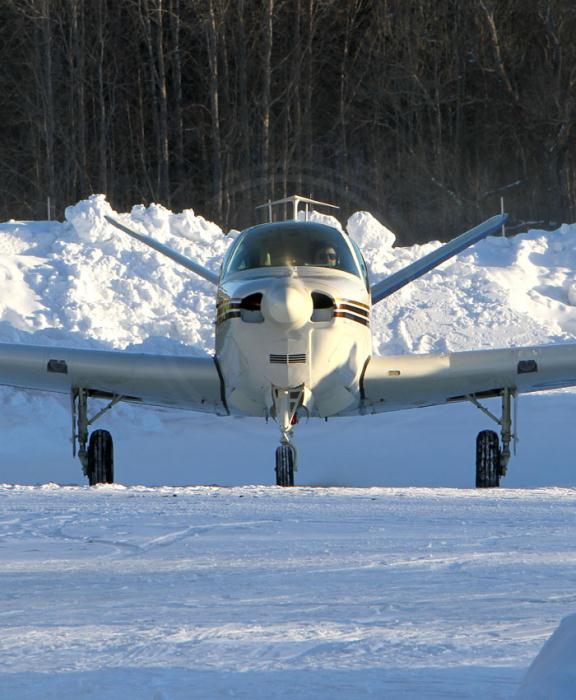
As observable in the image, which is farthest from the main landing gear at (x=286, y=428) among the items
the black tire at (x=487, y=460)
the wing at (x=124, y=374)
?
the black tire at (x=487, y=460)

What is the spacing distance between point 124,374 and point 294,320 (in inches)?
92.9

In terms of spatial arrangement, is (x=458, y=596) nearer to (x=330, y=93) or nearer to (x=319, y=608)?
(x=319, y=608)

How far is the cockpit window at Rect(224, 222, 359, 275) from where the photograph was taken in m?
11.0

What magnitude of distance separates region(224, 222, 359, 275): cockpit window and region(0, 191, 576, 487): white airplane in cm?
1

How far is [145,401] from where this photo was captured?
1208 centimetres

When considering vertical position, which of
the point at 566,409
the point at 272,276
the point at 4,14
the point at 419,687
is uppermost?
the point at 4,14

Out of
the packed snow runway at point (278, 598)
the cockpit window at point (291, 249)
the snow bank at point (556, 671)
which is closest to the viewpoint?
the snow bank at point (556, 671)

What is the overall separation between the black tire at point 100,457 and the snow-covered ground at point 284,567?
159 centimetres

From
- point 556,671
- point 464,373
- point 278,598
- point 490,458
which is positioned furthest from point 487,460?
point 556,671

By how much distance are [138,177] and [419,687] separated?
3433cm

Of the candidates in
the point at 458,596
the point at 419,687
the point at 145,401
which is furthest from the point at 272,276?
the point at 419,687

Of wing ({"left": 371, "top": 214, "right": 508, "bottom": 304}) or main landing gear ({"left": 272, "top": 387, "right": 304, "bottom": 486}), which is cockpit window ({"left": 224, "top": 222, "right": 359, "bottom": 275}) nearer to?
main landing gear ({"left": 272, "top": 387, "right": 304, "bottom": 486})

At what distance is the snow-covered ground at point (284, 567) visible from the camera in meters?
3.48

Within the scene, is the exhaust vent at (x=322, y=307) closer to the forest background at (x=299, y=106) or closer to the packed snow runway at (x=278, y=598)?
the packed snow runway at (x=278, y=598)
